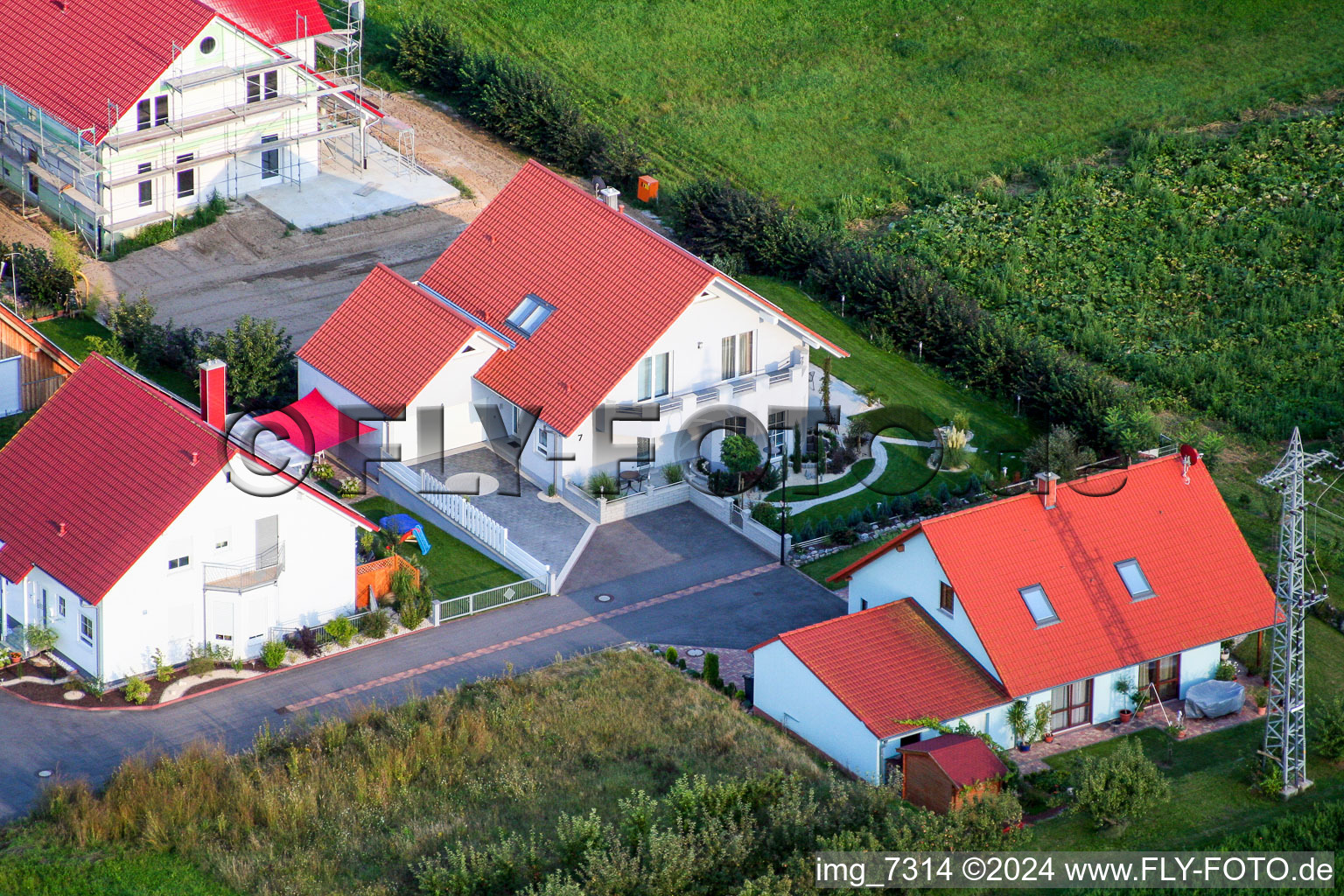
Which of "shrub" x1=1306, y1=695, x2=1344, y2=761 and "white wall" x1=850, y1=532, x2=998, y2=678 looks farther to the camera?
"white wall" x1=850, y1=532, x2=998, y2=678

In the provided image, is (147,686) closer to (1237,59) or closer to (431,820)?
(431,820)

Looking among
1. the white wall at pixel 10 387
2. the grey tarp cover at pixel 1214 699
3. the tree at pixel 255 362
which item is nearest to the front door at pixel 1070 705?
the grey tarp cover at pixel 1214 699

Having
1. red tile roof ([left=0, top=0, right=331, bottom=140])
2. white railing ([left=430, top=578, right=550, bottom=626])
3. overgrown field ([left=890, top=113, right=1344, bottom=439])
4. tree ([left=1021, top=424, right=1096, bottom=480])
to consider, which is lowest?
white railing ([left=430, top=578, right=550, bottom=626])

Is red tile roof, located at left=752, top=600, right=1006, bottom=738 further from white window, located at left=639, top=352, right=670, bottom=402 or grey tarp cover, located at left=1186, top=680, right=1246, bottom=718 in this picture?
white window, located at left=639, top=352, right=670, bottom=402

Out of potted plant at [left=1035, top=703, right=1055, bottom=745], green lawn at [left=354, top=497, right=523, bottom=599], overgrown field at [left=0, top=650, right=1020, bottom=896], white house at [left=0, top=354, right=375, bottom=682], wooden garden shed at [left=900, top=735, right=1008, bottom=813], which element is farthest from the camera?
green lawn at [left=354, top=497, right=523, bottom=599]

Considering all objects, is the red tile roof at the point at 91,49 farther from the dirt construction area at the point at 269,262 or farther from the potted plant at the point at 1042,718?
the potted plant at the point at 1042,718

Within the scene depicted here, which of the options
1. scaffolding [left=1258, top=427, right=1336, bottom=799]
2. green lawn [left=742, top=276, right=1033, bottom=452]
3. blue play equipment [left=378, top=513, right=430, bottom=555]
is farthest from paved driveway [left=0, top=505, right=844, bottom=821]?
scaffolding [left=1258, top=427, right=1336, bottom=799]

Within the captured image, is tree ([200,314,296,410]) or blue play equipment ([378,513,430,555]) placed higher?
tree ([200,314,296,410])
